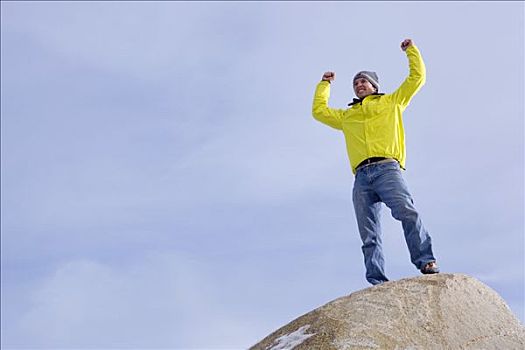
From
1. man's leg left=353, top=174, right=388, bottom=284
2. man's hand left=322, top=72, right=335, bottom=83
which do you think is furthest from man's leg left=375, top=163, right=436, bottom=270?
man's hand left=322, top=72, right=335, bottom=83

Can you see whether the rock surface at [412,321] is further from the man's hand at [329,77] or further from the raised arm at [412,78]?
the man's hand at [329,77]

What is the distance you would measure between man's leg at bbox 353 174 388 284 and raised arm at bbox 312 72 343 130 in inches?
39.9

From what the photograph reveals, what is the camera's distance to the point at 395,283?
806 cm

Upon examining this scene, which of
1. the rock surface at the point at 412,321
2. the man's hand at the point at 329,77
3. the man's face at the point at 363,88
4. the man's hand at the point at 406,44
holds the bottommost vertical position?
the rock surface at the point at 412,321

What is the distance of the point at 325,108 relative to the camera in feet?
32.8

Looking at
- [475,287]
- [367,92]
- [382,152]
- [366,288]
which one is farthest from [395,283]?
[367,92]

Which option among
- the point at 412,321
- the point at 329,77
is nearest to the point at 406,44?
the point at 329,77

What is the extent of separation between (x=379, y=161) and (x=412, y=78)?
122cm

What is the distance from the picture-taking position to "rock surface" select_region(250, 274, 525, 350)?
7312 mm

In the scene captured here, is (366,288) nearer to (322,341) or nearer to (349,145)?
(322,341)

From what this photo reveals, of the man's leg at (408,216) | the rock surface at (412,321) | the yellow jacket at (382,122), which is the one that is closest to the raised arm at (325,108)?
the yellow jacket at (382,122)

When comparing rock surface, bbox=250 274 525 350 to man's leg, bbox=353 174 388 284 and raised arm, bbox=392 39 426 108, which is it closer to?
man's leg, bbox=353 174 388 284

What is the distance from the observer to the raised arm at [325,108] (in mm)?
9812

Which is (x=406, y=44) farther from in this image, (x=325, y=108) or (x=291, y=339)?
(x=291, y=339)
